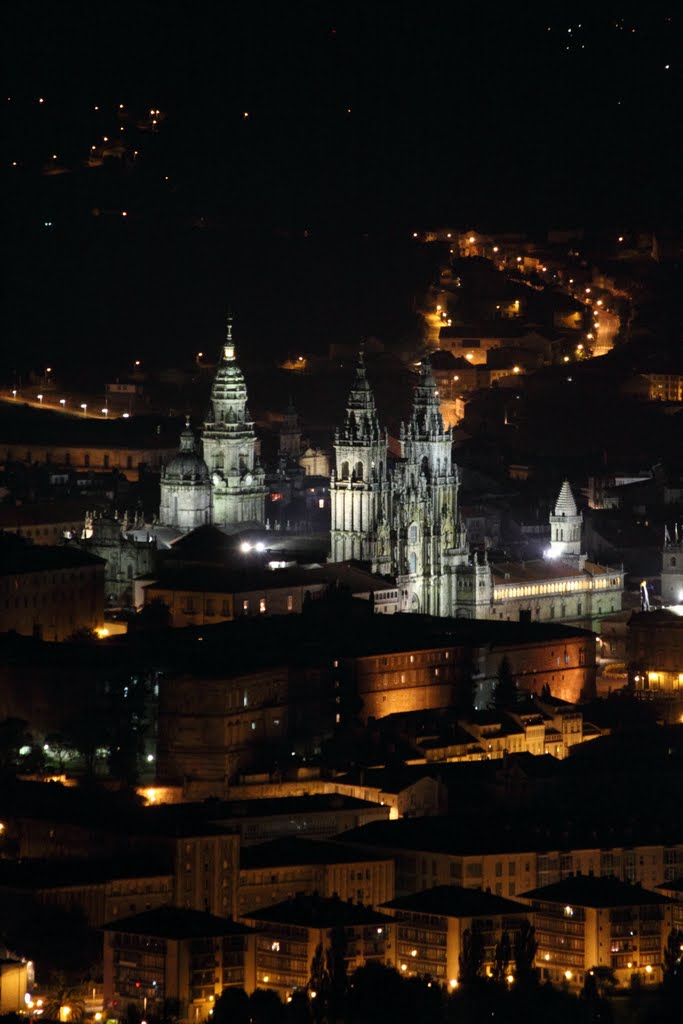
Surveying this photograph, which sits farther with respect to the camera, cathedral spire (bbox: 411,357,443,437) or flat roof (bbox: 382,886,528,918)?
cathedral spire (bbox: 411,357,443,437)

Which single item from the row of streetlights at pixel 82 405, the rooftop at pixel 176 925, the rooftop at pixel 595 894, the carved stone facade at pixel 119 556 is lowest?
the rooftop at pixel 176 925

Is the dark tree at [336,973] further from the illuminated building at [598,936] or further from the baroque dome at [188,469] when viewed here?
the baroque dome at [188,469]

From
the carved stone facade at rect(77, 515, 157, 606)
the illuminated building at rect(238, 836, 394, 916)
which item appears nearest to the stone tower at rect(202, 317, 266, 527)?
the carved stone facade at rect(77, 515, 157, 606)

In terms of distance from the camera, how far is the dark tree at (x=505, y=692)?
3612 inches

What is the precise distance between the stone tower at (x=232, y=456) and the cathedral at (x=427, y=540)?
3.85 m

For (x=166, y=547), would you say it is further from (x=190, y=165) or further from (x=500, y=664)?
(x=190, y=165)

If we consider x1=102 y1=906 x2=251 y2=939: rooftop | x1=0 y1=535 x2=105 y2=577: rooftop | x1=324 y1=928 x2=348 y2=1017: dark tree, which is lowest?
x1=324 y1=928 x2=348 y2=1017: dark tree

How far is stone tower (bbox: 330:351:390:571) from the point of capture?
101938mm

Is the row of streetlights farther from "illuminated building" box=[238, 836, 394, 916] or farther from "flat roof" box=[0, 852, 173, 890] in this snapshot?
"flat roof" box=[0, 852, 173, 890]

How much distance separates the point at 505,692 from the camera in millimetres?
92250

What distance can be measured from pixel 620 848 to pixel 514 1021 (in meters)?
8.72

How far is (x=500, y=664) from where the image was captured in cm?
9388

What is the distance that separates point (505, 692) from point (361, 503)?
10.5 metres

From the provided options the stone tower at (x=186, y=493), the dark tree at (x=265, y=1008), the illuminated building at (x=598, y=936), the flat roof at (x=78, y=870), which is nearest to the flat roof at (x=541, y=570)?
the stone tower at (x=186, y=493)
